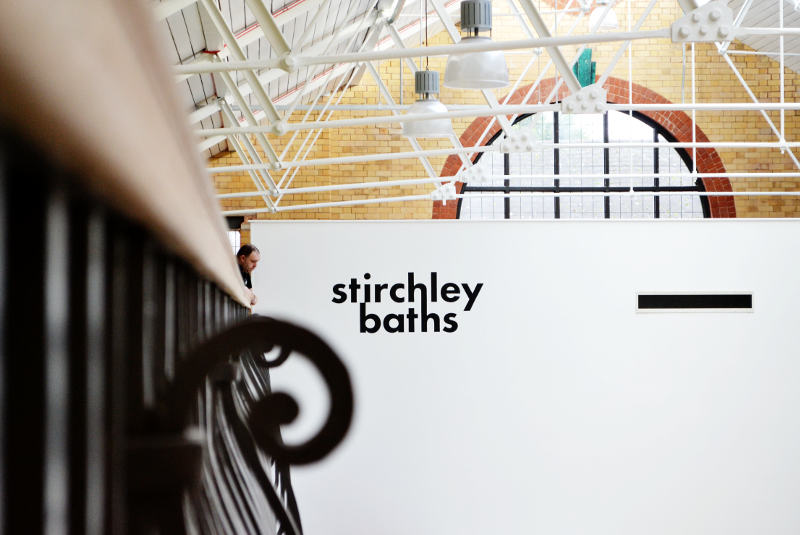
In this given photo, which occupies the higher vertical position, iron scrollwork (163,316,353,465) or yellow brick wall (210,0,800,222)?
yellow brick wall (210,0,800,222)

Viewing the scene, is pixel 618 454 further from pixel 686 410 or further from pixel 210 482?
pixel 210 482

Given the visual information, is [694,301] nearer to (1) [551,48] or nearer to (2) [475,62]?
(1) [551,48]

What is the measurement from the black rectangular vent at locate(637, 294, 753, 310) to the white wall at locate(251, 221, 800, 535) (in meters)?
0.08

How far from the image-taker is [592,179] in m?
13.1

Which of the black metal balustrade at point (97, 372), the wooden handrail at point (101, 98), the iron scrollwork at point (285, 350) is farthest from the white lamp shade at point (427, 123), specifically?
the wooden handrail at point (101, 98)

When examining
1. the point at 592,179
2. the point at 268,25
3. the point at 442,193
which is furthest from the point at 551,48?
the point at 592,179

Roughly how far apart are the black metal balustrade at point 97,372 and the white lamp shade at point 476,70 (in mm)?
4149

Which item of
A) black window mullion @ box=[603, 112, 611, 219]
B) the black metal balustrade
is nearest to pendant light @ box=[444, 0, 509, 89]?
the black metal balustrade

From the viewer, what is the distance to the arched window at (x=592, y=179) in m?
13.1

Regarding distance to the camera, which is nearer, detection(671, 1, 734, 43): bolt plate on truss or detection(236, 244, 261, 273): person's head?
detection(671, 1, 734, 43): bolt plate on truss

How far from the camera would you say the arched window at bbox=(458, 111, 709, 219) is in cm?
1311

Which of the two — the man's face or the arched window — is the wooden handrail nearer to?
the man's face

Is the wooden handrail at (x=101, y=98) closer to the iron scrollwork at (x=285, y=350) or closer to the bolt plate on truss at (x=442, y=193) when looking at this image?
the iron scrollwork at (x=285, y=350)

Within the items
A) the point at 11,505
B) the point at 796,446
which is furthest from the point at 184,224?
the point at 796,446
